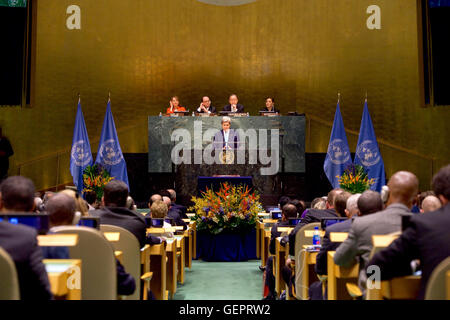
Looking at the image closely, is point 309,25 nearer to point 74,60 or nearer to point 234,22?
point 234,22

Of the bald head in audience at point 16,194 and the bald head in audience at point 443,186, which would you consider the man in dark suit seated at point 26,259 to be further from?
the bald head in audience at point 443,186

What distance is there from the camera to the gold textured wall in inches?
523

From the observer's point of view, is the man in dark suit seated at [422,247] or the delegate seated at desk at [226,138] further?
the delegate seated at desk at [226,138]

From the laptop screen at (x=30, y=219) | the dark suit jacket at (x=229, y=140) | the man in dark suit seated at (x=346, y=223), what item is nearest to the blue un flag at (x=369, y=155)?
the dark suit jacket at (x=229, y=140)

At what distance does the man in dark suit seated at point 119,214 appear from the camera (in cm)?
398

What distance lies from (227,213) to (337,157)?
422 centimetres

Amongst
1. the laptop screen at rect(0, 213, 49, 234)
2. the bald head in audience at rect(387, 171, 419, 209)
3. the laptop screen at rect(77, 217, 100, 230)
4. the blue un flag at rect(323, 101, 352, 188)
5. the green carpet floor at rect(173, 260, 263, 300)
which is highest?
the blue un flag at rect(323, 101, 352, 188)

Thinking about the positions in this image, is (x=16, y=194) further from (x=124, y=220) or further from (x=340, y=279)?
(x=340, y=279)

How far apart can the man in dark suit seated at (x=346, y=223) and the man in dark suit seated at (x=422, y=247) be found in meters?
0.70

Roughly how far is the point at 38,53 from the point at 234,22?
17.3ft

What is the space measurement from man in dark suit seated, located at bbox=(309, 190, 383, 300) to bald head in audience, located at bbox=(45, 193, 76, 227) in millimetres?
1708

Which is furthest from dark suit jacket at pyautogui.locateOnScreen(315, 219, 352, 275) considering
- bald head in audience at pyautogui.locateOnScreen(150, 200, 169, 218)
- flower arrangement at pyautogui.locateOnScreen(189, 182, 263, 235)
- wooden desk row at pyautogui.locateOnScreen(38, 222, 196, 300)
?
flower arrangement at pyautogui.locateOnScreen(189, 182, 263, 235)

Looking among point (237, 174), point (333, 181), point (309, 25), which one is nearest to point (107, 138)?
point (237, 174)

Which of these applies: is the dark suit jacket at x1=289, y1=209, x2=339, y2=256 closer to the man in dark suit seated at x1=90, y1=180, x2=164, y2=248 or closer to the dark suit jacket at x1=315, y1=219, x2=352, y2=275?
the dark suit jacket at x1=315, y1=219, x2=352, y2=275
